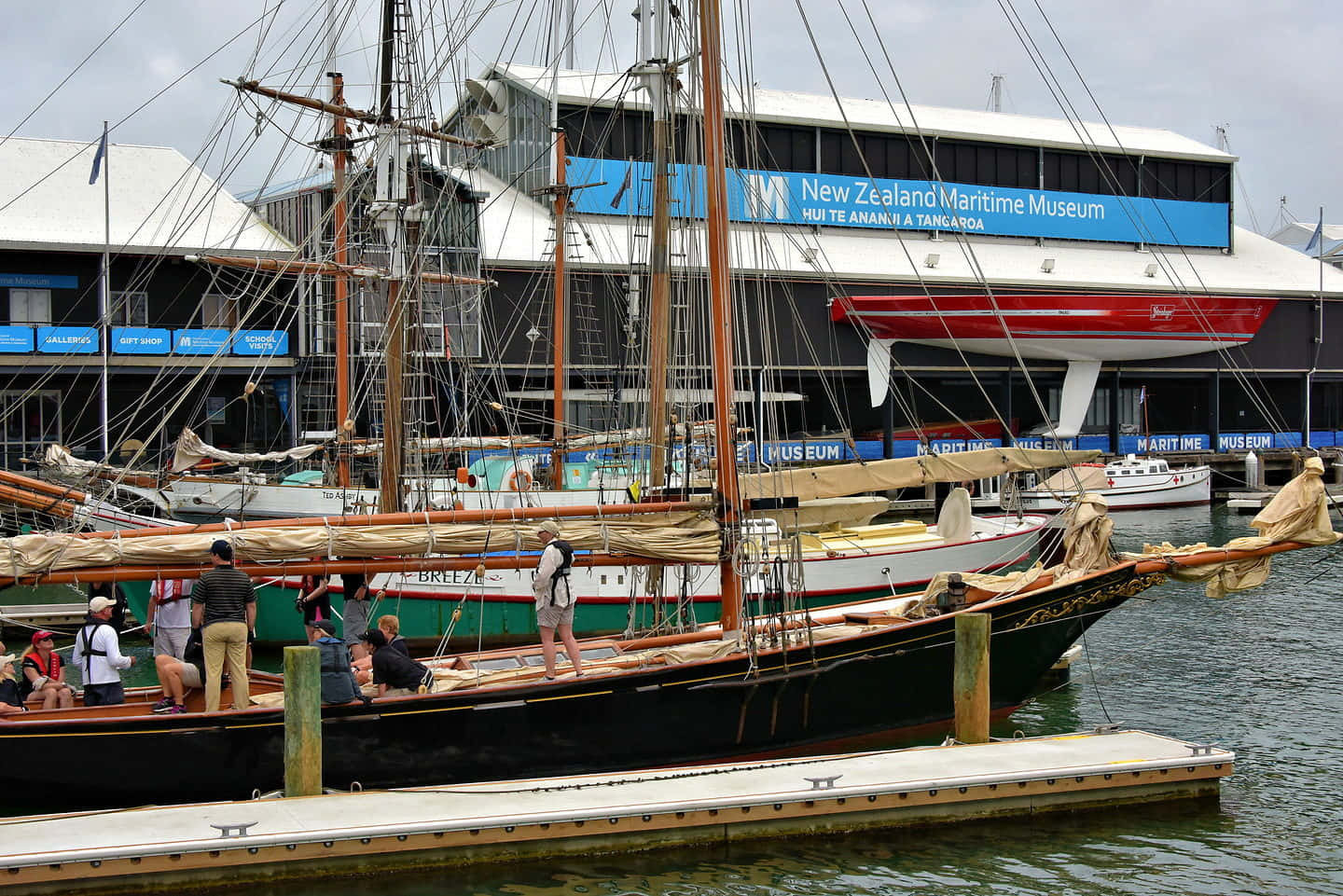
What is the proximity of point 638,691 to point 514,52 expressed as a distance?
10789mm

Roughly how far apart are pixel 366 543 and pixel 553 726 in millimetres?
3123

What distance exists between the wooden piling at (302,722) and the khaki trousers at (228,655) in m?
0.97

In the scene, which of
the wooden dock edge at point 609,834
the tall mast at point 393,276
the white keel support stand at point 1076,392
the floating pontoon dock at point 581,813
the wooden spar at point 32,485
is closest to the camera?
the wooden dock edge at point 609,834

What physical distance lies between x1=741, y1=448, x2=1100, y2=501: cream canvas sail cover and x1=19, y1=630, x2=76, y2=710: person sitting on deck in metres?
12.1

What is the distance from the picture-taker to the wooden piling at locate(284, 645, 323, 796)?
1216 centimetres

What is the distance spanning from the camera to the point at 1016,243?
56.4m

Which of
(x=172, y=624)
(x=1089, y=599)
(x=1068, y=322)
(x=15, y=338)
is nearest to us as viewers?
(x=172, y=624)

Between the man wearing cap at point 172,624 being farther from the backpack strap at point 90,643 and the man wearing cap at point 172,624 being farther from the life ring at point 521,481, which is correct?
the life ring at point 521,481

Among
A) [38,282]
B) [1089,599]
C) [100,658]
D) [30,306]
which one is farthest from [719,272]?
[30,306]

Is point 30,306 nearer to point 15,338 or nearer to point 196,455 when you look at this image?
point 15,338

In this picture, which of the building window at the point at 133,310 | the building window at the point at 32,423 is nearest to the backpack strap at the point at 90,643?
the building window at the point at 32,423

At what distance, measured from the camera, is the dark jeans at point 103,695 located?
13312 mm

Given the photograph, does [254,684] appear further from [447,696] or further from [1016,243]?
[1016,243]

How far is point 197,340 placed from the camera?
40.4m
